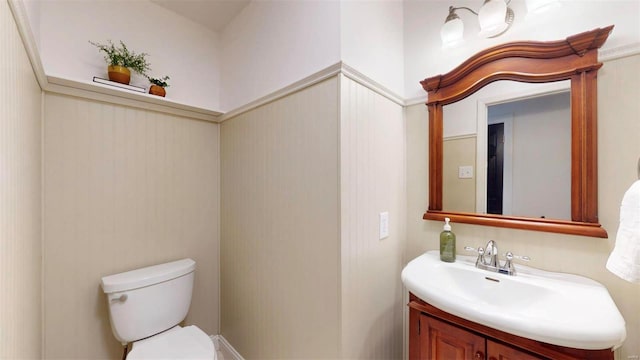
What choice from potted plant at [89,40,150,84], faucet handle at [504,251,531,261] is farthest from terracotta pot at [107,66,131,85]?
faucet handle at [504,251,531,261]

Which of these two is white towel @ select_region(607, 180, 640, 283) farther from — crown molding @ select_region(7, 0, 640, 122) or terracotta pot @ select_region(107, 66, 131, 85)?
terracotta pot @ select_region(107, 66, 131, 85)

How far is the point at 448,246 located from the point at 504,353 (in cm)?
49

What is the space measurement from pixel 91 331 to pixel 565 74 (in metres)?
2.69

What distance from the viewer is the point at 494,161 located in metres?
1.24

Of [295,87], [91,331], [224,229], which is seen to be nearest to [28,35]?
[295,87]

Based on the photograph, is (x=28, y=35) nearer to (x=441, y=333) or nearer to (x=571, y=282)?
(x=441, y=333)

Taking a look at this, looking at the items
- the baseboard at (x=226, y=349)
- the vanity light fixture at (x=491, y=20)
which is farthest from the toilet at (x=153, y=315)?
the vanity light fixture at (x=491, y=20)

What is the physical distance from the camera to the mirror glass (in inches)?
42.8


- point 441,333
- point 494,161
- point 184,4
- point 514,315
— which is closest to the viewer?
point 514,315

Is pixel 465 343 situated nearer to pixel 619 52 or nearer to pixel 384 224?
pixel 384 224

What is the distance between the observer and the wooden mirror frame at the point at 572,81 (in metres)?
1.00

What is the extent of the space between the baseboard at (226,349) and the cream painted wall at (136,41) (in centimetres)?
172

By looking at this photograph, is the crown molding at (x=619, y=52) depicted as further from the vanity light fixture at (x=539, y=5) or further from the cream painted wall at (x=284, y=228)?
the cream painted wall at (x=284, y=228)

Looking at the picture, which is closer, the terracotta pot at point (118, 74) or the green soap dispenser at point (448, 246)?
the green soap dispenser at point (448, 246)
